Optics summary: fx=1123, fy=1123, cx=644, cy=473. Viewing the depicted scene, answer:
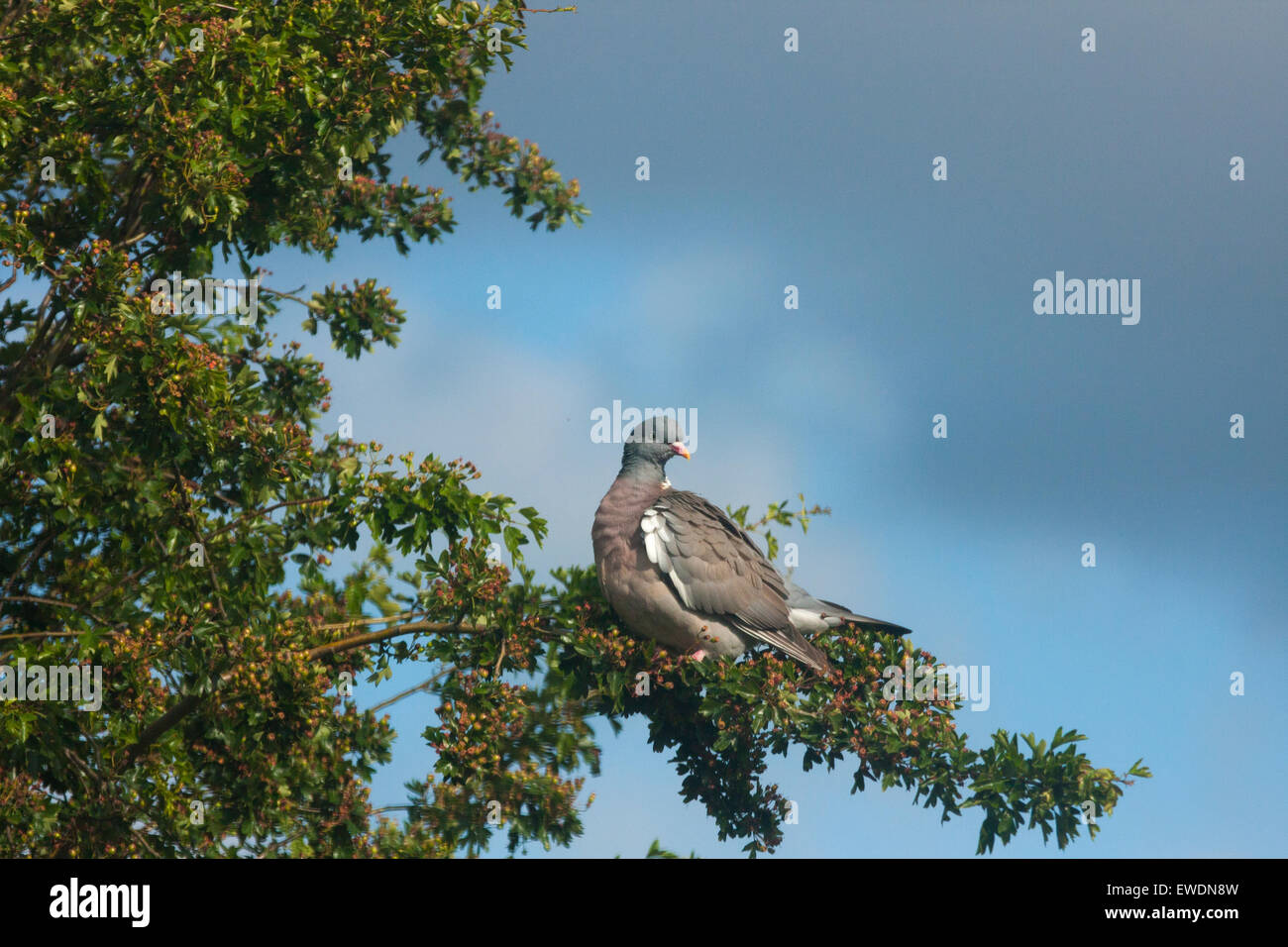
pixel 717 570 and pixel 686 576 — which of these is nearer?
pixel 686 576

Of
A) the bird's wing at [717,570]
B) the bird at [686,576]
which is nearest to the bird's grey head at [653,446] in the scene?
the bird at [686,576]

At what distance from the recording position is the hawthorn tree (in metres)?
7.71

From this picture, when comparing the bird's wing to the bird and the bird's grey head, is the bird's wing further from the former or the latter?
the bird's grey head

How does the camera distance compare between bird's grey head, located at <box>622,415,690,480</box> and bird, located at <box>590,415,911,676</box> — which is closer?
bird, located at <box>590,415,911,676</box>

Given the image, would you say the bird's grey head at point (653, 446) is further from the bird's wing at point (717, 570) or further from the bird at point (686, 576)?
the bird's wing at point (717, 570)

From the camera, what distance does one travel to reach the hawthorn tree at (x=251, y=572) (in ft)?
25.3

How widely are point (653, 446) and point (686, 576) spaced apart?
1329 mm

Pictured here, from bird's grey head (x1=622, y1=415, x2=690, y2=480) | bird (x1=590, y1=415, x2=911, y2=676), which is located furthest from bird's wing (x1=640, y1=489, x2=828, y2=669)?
bird's grey head (x1=622, y1=415, x2=690, y2=480)

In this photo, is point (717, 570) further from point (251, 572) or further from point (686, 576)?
point (251, 572)

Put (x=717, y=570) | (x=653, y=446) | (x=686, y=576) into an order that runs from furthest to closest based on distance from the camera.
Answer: (x=653, y=446) → (x=717, y=570) → (x=686, y=576)

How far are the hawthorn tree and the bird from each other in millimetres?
272

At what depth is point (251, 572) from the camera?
9188 mm

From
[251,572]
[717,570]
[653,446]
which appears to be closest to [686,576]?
[717,570]

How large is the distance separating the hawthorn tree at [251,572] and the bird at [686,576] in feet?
0.89
